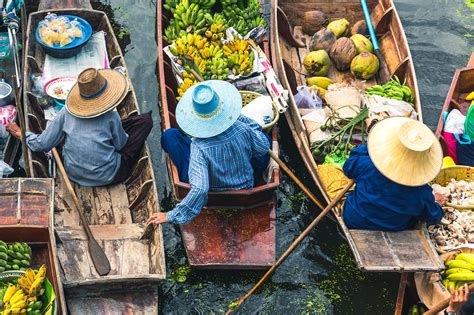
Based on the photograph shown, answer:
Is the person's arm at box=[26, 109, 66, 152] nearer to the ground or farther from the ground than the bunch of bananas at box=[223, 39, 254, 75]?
nearer to the ground

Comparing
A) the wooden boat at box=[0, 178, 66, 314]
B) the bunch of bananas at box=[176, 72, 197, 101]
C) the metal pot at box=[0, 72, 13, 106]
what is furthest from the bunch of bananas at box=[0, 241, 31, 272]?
the bunch of bananas at box=[176, 72, 197, 101]

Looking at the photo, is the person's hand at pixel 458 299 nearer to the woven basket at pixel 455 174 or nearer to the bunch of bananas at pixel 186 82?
the woven basket at pixel 455 174

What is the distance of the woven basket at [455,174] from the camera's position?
6.39m

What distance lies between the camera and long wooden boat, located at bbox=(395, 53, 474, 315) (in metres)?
5.81

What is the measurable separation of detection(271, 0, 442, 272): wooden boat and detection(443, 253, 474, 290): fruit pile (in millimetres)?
232

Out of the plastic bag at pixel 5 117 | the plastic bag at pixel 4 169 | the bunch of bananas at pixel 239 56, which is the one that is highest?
the bunch of bananas at pixel 239 56

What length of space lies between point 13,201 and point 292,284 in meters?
3.01

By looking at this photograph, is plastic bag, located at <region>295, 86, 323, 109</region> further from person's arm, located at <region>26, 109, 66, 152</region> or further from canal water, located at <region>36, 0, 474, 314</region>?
person's arm, located at <region>26, 109, 66, 152</region>

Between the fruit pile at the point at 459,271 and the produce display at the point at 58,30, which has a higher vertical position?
the produce display at the point at 58,30

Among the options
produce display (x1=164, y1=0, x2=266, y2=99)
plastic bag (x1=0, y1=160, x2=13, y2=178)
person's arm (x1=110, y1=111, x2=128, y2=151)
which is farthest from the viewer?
produce display (x1=164, y1=0, x2=266, y2=99)

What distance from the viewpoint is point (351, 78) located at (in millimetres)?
8289

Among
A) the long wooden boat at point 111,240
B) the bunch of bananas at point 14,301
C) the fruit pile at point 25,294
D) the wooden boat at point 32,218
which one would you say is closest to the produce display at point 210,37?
the long wooden boat at point 111,240

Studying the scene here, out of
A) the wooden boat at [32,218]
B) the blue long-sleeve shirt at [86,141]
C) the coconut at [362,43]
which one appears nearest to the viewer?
the wooden boat at [32,218]

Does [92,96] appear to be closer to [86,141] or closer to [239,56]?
[86,141]
